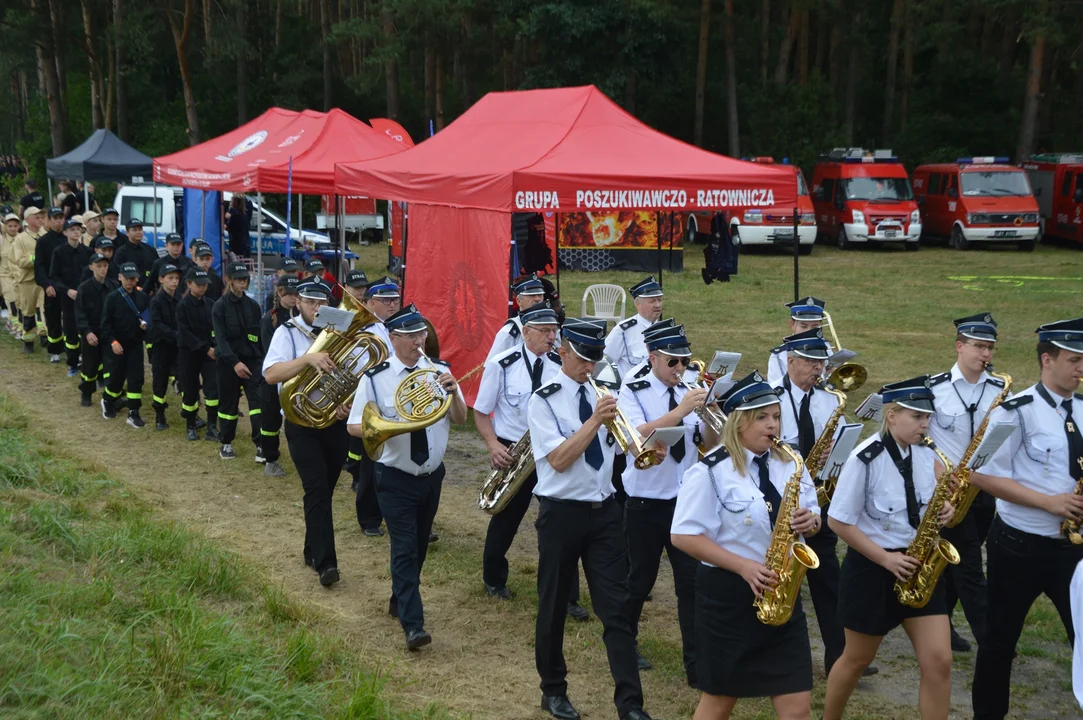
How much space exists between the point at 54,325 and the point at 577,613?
11357mm

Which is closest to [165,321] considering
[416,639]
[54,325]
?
[54,325]

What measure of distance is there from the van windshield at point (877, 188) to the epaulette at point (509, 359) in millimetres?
24228

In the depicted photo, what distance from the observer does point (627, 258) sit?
2502 cm

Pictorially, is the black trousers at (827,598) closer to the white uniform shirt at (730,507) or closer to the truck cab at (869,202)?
the white uniform shirt at (730,507)

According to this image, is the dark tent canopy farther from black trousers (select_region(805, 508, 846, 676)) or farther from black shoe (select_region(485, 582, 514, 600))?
black trousers (select_region(805, 508, 846, 676))

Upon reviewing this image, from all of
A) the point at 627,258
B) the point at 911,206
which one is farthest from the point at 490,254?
the point at 911,206

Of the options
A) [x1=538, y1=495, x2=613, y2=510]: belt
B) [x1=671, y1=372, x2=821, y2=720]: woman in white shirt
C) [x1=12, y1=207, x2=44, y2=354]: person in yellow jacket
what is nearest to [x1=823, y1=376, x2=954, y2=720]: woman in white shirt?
[x1=671, y1=372, x2=821, y2=720]: woman in white shirt

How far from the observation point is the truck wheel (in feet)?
97.0

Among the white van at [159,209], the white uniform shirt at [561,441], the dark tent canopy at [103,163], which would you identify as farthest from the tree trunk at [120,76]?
the white uniform shirt at [561,441]

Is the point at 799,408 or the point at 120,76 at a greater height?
the point at 120,76

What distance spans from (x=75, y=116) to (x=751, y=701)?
156 feet

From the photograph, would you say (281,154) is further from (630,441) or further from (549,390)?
(630,441)

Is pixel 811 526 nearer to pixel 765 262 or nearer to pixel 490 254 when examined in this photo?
pixel 490 254

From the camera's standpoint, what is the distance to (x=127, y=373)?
12703mm
